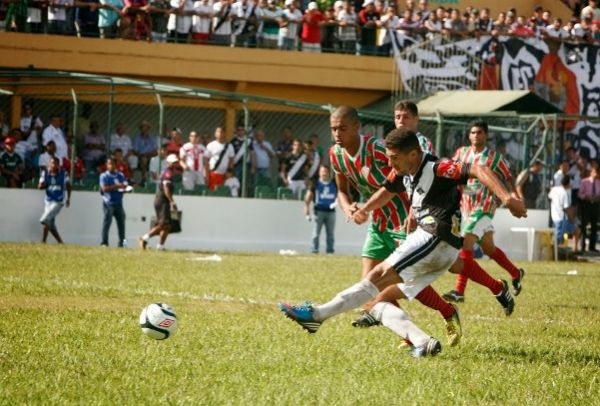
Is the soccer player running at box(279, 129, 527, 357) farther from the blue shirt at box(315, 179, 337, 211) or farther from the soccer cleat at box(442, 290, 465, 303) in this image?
the blue shirt at box(315, 179, 337, 211)

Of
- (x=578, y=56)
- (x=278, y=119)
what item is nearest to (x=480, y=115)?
(x=278, y=119)

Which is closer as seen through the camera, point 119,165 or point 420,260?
point 420,260

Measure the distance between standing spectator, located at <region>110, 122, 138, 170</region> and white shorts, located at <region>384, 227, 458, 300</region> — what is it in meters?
17.2

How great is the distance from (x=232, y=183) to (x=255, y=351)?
55.7 feet

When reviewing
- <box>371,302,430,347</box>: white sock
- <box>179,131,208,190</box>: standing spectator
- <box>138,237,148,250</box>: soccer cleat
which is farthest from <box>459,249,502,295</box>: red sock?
<box>179,131,208,190</box>: standing spectator

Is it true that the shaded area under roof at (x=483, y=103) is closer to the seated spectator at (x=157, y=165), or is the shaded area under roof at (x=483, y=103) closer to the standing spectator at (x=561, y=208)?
the standing spectator at (x=561, y=208)

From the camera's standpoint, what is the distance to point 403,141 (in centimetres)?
906

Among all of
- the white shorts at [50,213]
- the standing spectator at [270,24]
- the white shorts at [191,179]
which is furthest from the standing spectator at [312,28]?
the white shorts at [50,213]

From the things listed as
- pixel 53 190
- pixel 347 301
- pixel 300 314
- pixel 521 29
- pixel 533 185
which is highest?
pixel 521 29

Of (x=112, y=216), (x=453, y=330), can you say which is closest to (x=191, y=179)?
(x=112, y=216)

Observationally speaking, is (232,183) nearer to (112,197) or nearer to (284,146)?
(284,146)

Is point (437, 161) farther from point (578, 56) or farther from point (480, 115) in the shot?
point (578, 56)

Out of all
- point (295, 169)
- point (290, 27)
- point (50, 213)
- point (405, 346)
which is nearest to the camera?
point (405, 346)

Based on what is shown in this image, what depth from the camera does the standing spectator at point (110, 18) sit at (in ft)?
92.4
